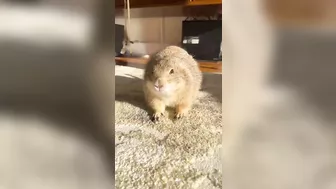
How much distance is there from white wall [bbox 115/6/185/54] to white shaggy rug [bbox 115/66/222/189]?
2.8 inches

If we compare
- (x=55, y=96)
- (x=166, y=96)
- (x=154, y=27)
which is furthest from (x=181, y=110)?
(x=55, y=96)

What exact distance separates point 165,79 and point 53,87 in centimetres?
29

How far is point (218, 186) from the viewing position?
85 cm

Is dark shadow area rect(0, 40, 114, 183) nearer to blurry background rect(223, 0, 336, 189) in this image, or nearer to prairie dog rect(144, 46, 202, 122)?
prairie dog rect(144, 46, 202, 122)

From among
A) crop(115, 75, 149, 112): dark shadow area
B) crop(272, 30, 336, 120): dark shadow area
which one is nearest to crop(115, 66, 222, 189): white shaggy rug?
crop(115, 75, 149, 112): dark shadow area

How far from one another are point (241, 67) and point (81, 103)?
16.4 inches

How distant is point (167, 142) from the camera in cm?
89

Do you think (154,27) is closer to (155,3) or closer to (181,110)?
(155,3)

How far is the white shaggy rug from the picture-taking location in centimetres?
86

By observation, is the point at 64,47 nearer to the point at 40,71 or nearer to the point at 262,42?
the point at 40,71

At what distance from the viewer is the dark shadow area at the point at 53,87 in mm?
997

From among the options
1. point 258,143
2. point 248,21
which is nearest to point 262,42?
point 248,21

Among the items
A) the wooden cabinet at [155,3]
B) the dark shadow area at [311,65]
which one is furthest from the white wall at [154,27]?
the dark shadow area at [311,65]

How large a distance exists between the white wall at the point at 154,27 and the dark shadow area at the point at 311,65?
25cm
